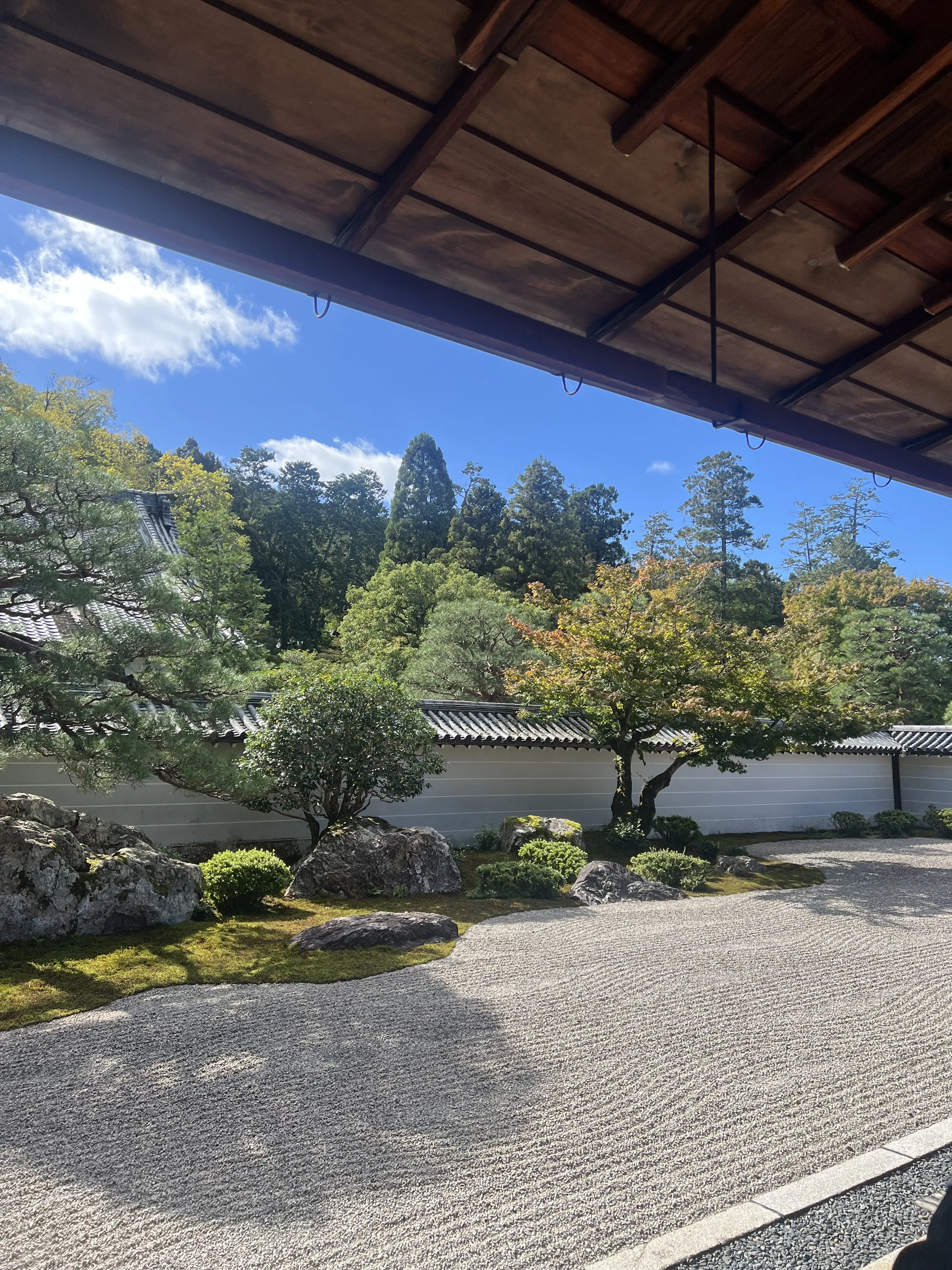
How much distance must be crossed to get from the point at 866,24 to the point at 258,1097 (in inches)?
166

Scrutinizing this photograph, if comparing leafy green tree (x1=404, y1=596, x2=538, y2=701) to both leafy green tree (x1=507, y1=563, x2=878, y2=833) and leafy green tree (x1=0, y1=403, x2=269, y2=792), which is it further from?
leafy green tree (x1=0, y1=403, x2=269, y2=792)

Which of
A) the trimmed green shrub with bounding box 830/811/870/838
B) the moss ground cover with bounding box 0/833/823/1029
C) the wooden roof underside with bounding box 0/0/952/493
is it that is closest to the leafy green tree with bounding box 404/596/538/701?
the trimmed green shrub with bounding box 830/811/870/838

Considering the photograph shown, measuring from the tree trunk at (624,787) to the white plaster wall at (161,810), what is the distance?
4783 millimetres

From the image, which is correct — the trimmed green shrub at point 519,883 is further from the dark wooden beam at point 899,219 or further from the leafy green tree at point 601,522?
the leafy green tree at point 601,522

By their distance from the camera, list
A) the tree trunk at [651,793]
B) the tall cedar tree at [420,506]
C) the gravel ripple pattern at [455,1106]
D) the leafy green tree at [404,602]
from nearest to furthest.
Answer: the gravel ripple pattern at [455,1106], the tree trunk at [651,793], the leafy green tree at [404,602], the tall cedar tree at [420,506]

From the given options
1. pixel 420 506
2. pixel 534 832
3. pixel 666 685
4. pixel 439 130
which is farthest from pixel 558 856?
pixel 420 506


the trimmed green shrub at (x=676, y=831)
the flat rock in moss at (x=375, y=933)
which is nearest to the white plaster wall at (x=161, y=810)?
the flat rock in moss at (x=375, y=933)

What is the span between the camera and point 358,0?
1.33m

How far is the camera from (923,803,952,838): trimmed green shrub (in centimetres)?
1588

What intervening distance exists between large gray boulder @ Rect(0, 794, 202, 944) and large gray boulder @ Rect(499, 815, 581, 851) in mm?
4581

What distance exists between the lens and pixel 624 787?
12250 mm

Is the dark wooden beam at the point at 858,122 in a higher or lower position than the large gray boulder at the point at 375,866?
higher

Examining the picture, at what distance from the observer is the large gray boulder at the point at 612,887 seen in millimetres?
8523

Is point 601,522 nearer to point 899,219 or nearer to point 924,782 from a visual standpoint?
point 924,782
